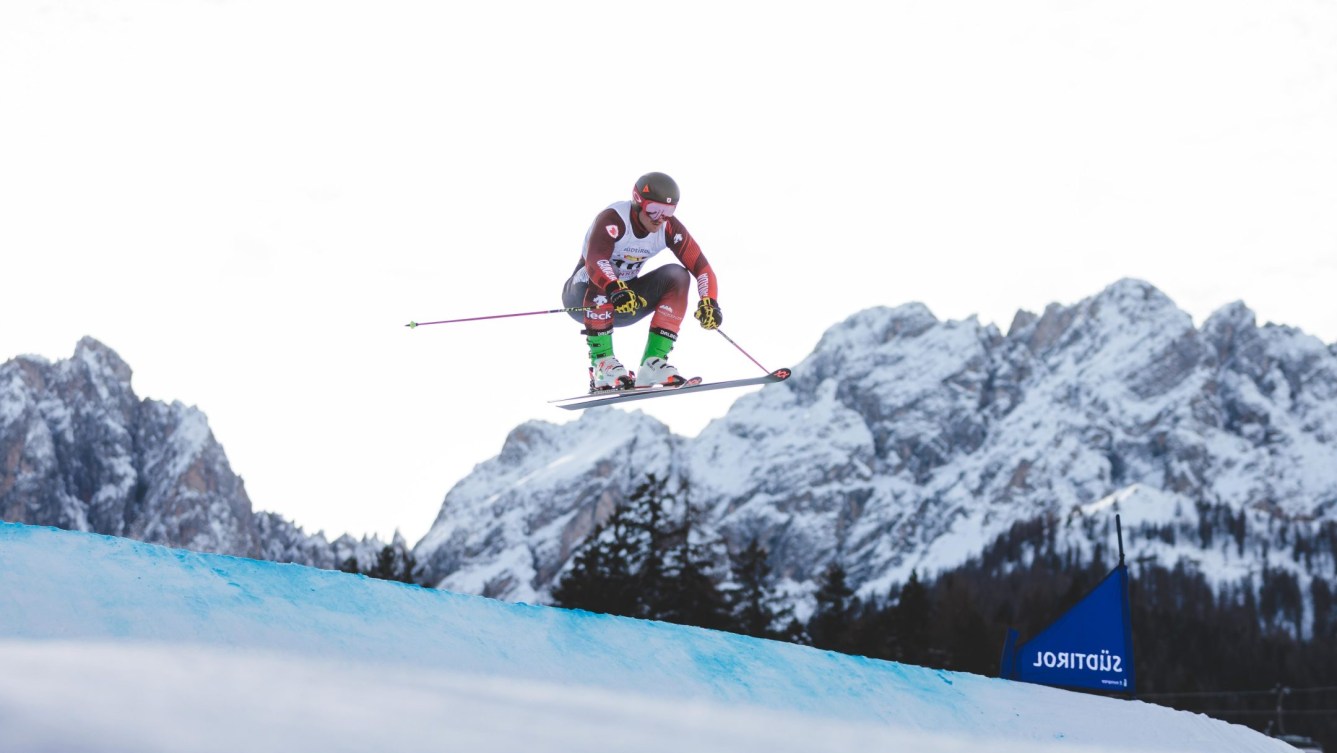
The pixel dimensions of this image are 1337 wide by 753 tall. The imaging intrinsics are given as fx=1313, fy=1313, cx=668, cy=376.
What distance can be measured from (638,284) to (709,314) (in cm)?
Result: 72

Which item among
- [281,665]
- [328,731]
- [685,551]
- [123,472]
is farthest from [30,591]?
[123,472]

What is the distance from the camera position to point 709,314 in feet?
34.4

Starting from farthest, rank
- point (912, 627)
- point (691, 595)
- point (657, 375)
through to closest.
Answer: point (912, 627), point (691, 595), point (657, 375)

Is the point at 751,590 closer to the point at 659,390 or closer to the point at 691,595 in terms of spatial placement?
the point at 691,595

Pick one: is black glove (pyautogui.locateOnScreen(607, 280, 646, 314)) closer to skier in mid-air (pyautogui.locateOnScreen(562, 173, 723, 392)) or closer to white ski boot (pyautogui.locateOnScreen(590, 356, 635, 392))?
skier in mid-air (pyautogui.locateOnScreen(562, 173, 723, 392))

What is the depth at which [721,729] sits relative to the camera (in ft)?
22.1

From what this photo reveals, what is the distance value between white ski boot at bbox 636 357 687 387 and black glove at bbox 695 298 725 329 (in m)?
0.49

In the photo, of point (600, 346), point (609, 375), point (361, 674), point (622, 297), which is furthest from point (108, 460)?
point (361, 674)

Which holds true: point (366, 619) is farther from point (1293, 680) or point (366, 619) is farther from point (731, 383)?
point (1293, 680)

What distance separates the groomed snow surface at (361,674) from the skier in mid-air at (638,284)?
9.39ft

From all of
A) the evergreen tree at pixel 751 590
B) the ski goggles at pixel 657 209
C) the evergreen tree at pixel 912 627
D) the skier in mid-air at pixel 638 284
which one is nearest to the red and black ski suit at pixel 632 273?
the skier in mid-air at pixel 638 284

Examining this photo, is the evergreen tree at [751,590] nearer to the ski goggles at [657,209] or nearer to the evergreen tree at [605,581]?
the evergreen tree at [605,581]

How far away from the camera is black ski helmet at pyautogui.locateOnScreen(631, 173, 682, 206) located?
9836 millimetres

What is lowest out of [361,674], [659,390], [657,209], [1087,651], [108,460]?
[361,674]
